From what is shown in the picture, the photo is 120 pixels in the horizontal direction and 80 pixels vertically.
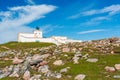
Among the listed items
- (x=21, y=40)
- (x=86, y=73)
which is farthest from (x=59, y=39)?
(x=86, y=73)

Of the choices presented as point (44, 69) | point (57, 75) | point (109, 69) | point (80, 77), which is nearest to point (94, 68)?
point (109, 69)

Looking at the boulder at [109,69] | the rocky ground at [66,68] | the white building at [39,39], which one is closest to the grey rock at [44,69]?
the rocky ground at [66,68]

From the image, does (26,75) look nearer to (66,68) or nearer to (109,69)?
(66,68)

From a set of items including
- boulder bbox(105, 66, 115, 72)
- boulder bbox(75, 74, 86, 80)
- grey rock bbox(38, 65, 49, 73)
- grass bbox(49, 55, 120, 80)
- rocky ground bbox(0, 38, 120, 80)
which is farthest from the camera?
grey rock bbox(38, 65, 49, 73)

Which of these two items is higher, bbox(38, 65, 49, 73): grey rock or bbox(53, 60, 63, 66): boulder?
bbox(53, 60, 63, 66): boulder

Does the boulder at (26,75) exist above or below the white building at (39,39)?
below

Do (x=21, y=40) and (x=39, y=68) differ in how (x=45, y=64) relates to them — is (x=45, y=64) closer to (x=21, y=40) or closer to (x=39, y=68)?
(x=39, y=68)

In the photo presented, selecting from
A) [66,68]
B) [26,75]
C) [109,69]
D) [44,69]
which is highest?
[66,68]

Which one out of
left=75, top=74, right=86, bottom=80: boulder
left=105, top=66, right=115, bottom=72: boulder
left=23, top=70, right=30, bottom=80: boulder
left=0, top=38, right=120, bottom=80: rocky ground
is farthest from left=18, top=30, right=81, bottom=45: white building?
left=75, top=74, right=86, bottom=80: boulder

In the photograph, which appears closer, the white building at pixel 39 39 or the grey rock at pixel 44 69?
the grey rock at pixel 44 69

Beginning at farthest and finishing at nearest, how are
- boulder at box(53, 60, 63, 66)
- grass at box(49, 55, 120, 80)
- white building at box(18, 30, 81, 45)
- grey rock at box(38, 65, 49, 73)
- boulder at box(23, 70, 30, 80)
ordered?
1. white building at box(18, 30, 81, 45)
2. boulder at box(53, 60, 63, 66)
3. grey rock at box(38, 65, 49, 73)
4. boulder at box(23, 70, 30, 80)
5. grass at box(49, 55, 120, 80)

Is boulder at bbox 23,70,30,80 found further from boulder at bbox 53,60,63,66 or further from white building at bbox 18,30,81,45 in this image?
white building at bbox 18,30,81,45

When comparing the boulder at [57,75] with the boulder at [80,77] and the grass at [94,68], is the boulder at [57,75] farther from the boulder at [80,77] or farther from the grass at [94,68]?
the boulder at [80,77]

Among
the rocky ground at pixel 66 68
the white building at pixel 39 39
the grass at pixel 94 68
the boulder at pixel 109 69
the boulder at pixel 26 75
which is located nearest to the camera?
the grass at pixel 94 68
